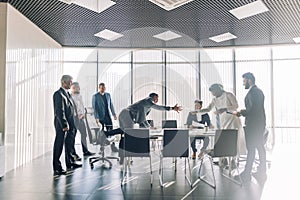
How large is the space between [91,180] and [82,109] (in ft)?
7.36

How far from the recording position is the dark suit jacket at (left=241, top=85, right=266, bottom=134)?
432 centimetres

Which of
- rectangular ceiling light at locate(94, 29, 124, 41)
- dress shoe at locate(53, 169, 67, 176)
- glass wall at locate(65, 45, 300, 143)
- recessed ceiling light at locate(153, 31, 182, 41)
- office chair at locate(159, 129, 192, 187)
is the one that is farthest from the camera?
glass wall at locate(65, 45, 300, 143)

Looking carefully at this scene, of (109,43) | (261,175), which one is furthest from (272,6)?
(109,43)

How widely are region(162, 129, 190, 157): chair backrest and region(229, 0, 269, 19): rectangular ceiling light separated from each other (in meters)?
2.59

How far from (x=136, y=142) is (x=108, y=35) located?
3.84 meters

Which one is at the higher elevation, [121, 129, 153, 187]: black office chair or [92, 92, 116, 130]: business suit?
[92, 92, 116, 130]: business suit

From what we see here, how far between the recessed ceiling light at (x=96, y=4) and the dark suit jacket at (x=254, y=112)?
8.91 feet

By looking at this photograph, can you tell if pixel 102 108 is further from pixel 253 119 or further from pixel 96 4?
pixel 253 119

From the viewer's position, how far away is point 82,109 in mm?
6312

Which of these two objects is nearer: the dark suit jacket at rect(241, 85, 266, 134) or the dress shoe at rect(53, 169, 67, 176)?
the dark suit jacket at rect(241, 85, 266, 134)

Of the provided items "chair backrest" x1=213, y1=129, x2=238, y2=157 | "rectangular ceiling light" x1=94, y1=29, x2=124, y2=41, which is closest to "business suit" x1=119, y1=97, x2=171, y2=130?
"chair backrest" x1=213, y1=129, x2=238, y2=157

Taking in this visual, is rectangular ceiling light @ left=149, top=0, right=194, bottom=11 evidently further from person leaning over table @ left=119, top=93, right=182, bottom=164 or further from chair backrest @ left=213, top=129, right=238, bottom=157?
chair backrest @ left=213, top=129, right=238, bottom=157

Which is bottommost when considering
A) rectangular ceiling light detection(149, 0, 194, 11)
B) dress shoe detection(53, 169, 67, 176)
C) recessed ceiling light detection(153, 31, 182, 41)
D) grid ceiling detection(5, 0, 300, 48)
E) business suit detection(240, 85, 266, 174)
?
dress shoe detection(53, 169, 67, 176)

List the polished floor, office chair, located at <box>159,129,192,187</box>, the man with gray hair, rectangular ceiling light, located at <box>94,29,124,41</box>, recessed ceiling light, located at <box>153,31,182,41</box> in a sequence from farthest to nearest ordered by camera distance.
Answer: recessed ceiling light, located at <box>153,31,182,41</box> < rectangular ceiling light, located at <box>94,29,124,41</box> < the man with gray hair < office chair, located at <box>159,129,192,187</box> < the polished floor
